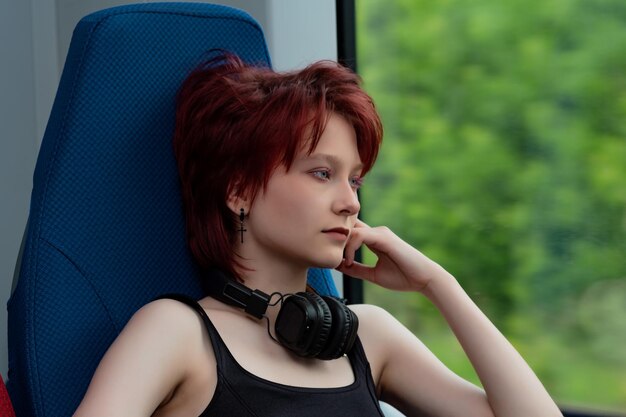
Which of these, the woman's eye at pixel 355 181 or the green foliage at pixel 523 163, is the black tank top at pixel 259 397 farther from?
the green foliage at pixel 523 163

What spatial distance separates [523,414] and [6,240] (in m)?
1.50

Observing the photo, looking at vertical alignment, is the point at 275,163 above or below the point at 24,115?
above

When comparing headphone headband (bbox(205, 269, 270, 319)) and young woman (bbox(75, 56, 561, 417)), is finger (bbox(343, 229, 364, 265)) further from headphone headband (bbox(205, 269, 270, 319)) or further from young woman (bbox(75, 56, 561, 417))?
headphone headband (bbox(205, 269, 270, 319))

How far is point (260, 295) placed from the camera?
4.99ft

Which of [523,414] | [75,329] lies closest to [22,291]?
[75,329]

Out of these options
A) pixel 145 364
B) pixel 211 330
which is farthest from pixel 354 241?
pixel 145 364

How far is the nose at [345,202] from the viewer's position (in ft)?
4.90

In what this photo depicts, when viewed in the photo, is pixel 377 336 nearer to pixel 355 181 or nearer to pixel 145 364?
pixel 355 181

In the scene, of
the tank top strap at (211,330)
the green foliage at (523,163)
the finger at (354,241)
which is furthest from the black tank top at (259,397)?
the green foliage at (523,163)

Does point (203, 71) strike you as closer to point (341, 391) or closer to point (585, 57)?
point (341, 391)

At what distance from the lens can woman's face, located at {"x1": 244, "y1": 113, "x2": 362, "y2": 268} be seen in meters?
1.49

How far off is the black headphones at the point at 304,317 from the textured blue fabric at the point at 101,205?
0.14m

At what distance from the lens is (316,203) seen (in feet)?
4.88

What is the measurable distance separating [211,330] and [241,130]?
29 centimetres
